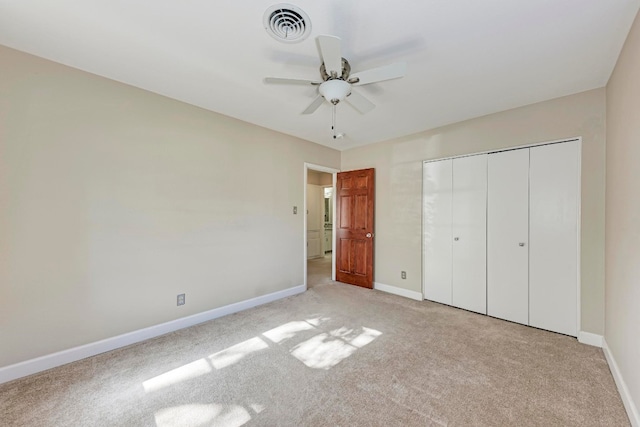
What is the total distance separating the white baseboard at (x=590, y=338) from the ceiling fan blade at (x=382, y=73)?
3191 mm

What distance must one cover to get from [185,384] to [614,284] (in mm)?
3632

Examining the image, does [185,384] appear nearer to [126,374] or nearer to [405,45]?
[126,374]

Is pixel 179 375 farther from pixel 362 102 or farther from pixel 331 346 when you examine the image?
pixel 362 102

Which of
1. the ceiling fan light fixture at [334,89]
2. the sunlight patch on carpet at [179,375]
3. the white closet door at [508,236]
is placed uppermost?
the ceiling fan light fixture at [334,89]

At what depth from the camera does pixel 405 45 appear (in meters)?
1.90

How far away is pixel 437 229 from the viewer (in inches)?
145

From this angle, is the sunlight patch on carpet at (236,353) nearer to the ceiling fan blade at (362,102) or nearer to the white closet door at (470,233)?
the ceiling fan blade at (362,102)

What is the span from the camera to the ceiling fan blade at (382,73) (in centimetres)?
173

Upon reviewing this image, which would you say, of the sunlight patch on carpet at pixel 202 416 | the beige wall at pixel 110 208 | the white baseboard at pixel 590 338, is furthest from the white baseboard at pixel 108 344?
the white baseboard at pixel 590 338

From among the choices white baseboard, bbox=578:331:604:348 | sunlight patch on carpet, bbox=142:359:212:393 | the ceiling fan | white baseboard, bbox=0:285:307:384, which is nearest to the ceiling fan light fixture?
the ceiling fan

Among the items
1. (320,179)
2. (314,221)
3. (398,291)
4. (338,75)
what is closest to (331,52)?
(338,75)

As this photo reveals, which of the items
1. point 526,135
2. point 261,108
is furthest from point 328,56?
point 526,135

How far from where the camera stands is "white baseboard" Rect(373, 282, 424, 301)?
3865 mm

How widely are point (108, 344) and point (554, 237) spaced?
478 centimetres
